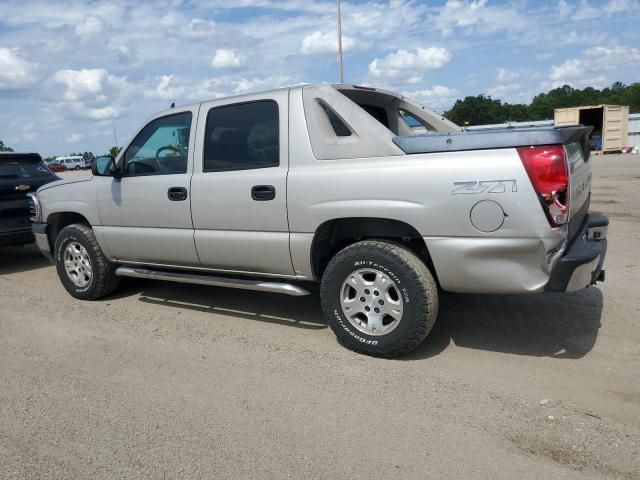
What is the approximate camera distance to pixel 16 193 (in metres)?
A: 7.84

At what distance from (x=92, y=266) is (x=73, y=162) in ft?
193

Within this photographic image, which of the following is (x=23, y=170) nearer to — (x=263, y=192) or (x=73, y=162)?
(x=263, y=192)

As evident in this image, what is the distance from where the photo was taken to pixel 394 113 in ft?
17.9

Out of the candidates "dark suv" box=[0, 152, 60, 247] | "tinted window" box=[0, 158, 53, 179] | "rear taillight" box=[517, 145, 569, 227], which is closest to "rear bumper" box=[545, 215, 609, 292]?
"rear taillight" box=[517, 145, 569, 227]

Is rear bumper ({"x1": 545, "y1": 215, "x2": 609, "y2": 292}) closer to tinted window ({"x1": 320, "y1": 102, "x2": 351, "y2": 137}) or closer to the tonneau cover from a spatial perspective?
the tonneau cover

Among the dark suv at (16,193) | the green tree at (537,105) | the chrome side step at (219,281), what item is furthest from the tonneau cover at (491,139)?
the green tree at (537,105)

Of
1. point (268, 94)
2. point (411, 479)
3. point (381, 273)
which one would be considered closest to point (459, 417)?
point (411, 479)

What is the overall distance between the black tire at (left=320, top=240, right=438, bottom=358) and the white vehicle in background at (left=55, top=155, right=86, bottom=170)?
199 ft

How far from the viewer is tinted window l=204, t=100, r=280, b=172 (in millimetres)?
4398

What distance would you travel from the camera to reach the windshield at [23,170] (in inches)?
313

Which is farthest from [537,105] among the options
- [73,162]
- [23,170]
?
[23,170]

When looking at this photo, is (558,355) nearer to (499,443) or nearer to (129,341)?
(499,443)

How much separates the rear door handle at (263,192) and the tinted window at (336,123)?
2.15ft

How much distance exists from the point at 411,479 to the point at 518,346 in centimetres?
185
